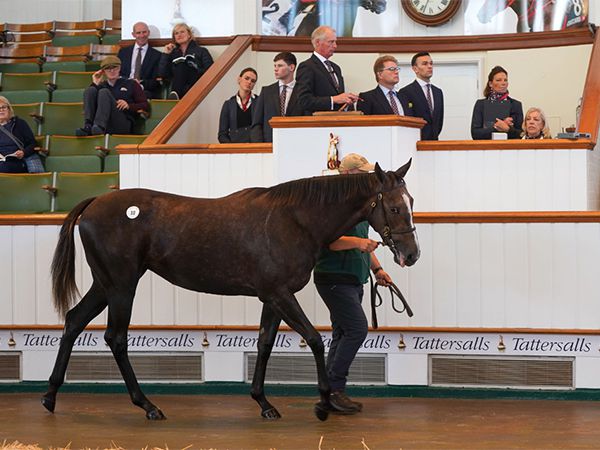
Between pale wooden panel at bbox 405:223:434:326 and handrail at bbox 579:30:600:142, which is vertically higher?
handrail at bbox 579:30:600:142

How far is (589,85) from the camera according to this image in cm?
A: 1083

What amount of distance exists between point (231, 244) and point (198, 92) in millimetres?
4060

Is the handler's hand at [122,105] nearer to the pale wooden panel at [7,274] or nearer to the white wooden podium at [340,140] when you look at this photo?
the pale wooden panel at [7,274]

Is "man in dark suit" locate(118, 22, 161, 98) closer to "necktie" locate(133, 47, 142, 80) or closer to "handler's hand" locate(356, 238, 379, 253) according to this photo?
"necktie" locate(133, 47, 142, 80)

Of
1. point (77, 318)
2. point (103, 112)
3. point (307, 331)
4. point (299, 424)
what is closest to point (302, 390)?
point (299, 424)

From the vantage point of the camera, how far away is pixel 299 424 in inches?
302

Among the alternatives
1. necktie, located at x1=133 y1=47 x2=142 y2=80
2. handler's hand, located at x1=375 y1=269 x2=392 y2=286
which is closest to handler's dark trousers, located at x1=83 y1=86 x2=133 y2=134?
necktie, located at x1=133 y1=47 x2=142 y2=80

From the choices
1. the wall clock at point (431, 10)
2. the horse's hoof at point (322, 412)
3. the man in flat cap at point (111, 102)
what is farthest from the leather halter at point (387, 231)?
the wall clock at point (431, 10)

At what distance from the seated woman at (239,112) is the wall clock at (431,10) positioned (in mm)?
3181

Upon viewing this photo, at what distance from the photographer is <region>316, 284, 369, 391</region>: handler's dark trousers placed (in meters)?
7.98

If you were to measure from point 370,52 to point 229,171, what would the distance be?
15.1 ft

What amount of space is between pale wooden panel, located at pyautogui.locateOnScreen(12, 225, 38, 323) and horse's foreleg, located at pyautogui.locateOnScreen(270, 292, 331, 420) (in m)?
2.31

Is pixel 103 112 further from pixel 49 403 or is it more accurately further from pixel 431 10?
pixel 49 403

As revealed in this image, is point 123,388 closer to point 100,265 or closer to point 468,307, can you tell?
point 100,265
